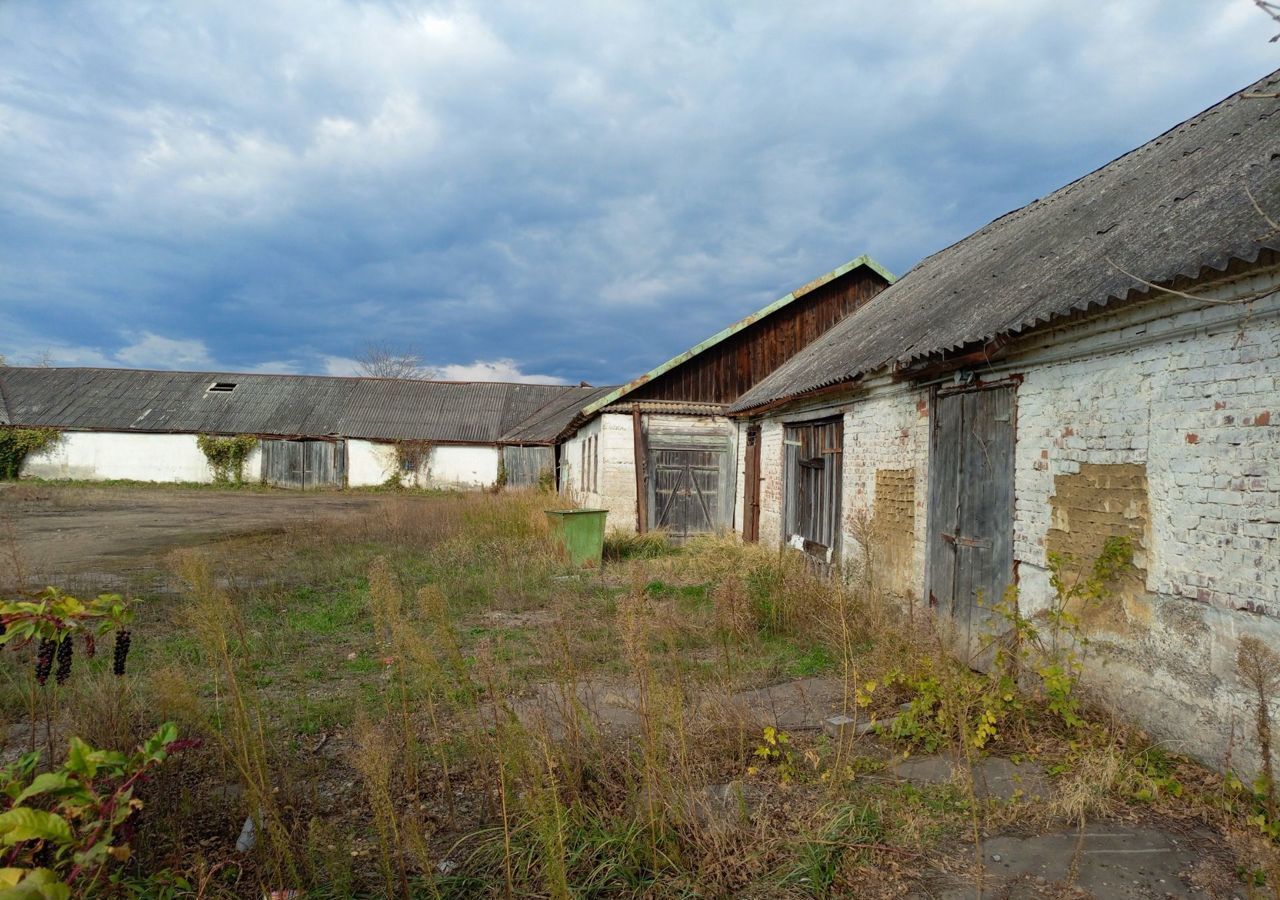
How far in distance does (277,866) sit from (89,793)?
1.16 m

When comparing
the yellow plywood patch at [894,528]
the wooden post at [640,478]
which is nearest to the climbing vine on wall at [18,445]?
the wooden post at [640,478]

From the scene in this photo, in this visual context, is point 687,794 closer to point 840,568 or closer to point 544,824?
point 544,824

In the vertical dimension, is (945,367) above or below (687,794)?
above

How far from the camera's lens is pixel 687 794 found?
10.8 ft

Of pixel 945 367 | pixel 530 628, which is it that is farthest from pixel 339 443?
pixel 945 367

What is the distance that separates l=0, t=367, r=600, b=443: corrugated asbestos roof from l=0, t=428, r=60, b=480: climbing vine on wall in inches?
29.4

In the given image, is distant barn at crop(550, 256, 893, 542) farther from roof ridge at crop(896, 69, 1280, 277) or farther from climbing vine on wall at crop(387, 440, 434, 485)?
climbing vine on wall at crop(387, 440, 434, 485)

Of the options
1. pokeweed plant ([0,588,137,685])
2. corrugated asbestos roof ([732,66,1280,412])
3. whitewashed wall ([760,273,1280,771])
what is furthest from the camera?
corrugated asbestos roof ([732,66,1280,412])

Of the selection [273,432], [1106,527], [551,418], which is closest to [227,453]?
[273,432]

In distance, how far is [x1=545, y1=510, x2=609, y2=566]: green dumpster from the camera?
11.3m

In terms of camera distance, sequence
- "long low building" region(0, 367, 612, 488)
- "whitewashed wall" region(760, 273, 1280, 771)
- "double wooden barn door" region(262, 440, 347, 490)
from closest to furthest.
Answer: "whitewashed wall" region(760, 273, 1280, 771)
"long low building" region(0, 367, 612, 488)
"double wooden barn door" region(262, 440, 347, 490)

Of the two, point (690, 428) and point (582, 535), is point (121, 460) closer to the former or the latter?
point (690, 428)

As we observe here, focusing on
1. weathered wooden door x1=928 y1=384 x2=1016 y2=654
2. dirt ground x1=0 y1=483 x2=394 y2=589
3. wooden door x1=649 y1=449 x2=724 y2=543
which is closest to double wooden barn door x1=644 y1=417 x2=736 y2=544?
wooden door x1=649 y1=449 x2=724 y2=543

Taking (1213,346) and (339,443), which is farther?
(339,443)
